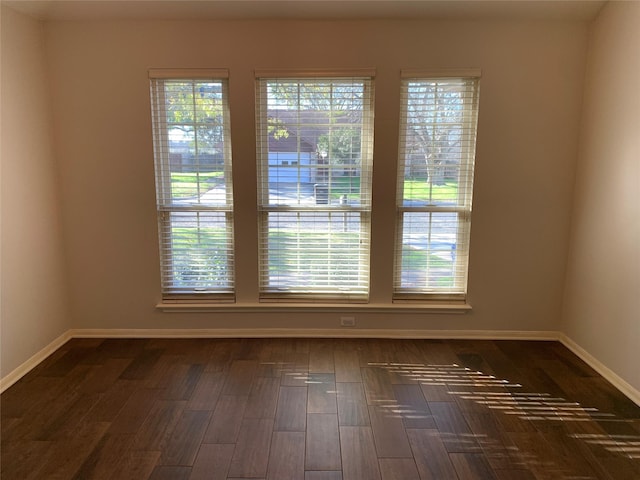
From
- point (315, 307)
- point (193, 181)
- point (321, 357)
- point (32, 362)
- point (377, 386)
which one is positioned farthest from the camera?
point (315, 307)

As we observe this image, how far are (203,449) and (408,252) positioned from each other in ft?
6.88

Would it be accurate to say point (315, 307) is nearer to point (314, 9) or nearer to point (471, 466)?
point (471, 466)

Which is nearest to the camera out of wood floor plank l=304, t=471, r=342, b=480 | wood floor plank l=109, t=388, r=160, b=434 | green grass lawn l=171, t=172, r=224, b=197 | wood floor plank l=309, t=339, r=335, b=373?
wood floor plank l=304, t=471, r=342, b=480

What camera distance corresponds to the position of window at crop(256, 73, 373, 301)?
3252 mm

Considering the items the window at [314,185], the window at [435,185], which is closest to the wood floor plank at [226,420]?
the window at [314,185]

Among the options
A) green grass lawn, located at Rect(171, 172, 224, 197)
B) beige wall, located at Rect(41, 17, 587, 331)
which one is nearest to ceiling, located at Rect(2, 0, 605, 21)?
beige wall, located at Rect(41, 17, 587, 331)

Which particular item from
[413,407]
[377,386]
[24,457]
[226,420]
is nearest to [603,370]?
[413,407]

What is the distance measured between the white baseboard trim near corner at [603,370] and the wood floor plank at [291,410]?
2084 mm

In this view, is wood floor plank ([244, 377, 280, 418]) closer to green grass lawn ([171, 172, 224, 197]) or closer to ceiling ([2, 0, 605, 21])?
green grass lawn ([171, 172, 224, 197])

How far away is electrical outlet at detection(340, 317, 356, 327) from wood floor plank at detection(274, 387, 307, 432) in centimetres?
85

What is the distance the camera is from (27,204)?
3020 millimetres

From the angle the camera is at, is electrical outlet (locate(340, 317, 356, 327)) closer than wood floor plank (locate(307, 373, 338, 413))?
No

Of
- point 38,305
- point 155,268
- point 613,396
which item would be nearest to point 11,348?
point 38,305

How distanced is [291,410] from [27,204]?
92.8 inches
